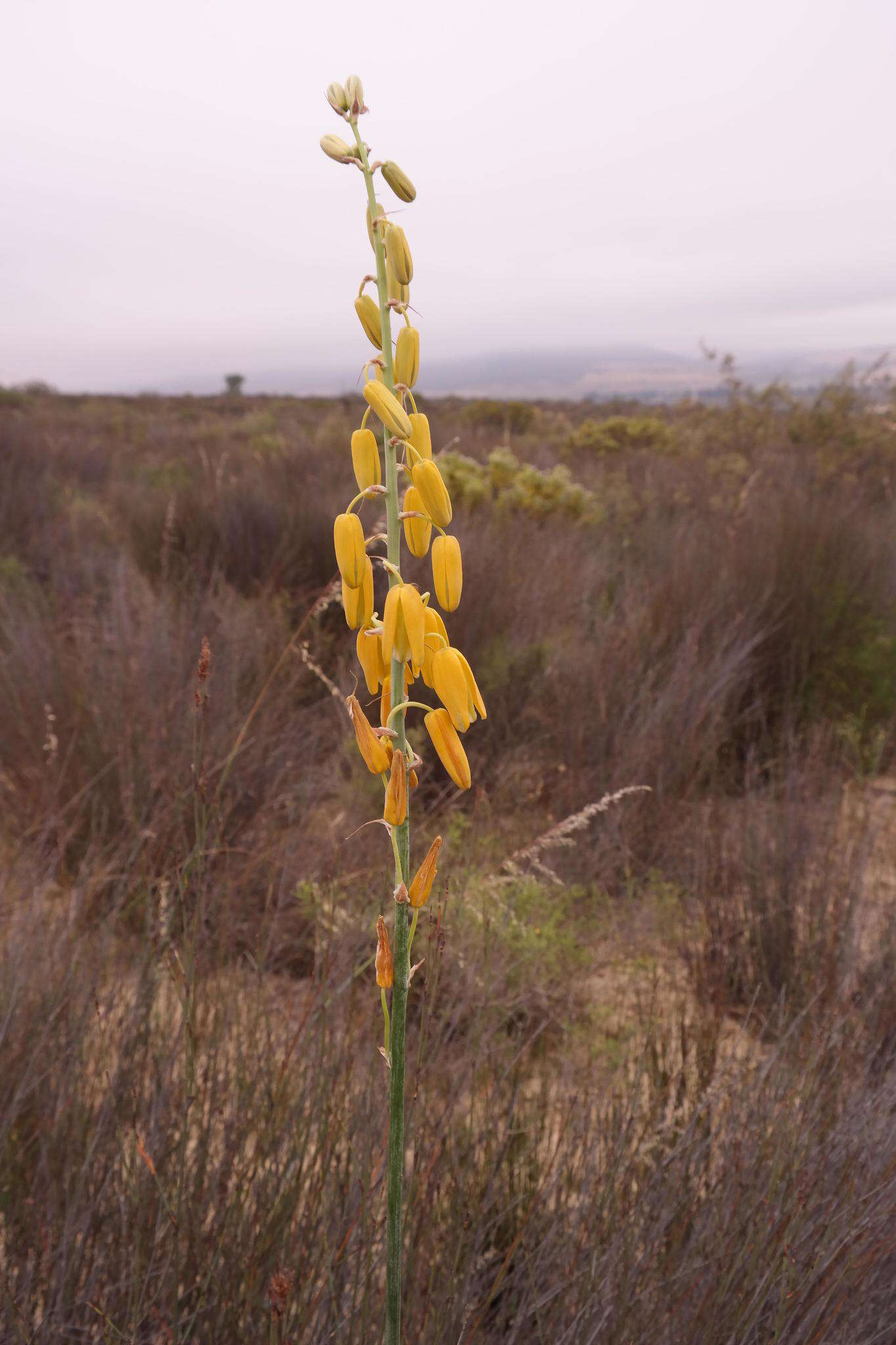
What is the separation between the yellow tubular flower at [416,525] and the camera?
87 centimetres

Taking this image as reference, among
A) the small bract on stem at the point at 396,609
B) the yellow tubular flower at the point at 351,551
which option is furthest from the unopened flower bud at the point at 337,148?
the yellow tubular flower at the point at 351,551

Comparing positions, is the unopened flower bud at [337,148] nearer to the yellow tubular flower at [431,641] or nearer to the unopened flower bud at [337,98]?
the unopened flower bud at [337,98]

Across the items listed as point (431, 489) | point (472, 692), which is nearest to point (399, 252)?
point (431, 489)

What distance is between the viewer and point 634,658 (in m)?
3.97

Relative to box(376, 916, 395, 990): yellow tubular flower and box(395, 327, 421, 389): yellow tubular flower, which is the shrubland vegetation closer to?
box(376, 916, 395, 990): yellow tubular flower

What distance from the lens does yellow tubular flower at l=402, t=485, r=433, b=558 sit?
34.3 inches

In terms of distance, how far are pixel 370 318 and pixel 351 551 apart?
0.80ft

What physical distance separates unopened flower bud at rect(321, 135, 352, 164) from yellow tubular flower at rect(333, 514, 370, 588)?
0.37 metres

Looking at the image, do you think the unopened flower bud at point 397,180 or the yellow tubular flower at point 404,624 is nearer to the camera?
the yellow tubular flower at point 404,624

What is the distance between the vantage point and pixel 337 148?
0.88 m

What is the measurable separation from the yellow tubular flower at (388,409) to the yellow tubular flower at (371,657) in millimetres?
206

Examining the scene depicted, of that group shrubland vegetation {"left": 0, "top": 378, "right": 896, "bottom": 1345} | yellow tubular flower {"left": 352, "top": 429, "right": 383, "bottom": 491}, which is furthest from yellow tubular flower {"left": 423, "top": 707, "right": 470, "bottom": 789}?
shrubland vegetation {"left": 0, "top": 378, "right": 896, "bottom": 1345}

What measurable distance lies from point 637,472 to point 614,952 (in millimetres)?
7214

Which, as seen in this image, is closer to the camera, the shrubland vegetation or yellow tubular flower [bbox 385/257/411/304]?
yellow tubular flower [bbox 385/257/411/304]
